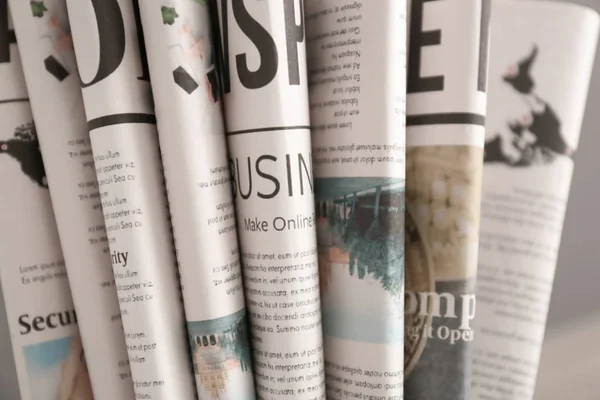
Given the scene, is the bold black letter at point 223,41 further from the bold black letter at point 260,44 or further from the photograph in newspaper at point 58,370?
the photograph in newspaper at point 58,370

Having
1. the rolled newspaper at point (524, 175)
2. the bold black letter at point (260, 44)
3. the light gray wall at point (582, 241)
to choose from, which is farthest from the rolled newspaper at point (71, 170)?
the light gray wall at point (582, 241)

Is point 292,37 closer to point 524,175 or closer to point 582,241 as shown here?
point 524,175

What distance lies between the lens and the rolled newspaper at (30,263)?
0.29 metres

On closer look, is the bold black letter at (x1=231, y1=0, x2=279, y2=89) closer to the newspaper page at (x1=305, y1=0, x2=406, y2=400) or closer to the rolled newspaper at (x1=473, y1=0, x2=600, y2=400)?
the newspaper page at (x1=305, y1=0, x2=406, y2=400)

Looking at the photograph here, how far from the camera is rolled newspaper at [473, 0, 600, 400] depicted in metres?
0.34

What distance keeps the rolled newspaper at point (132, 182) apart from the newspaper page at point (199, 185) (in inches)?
0.5

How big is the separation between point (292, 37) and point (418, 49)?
8 cm

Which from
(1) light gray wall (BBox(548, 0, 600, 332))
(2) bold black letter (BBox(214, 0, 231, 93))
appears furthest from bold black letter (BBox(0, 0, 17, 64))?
(1) light gray wall (BBox(548, 0, 600, 332))

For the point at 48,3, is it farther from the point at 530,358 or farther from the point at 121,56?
the point at 530,358

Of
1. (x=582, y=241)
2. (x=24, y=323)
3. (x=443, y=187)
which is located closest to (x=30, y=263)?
(x=24, y=323)

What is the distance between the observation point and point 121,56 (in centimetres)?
26

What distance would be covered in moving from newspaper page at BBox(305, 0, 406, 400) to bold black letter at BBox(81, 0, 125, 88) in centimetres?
11

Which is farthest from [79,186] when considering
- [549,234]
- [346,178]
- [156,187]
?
[549,234]

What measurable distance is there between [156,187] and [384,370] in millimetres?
171
